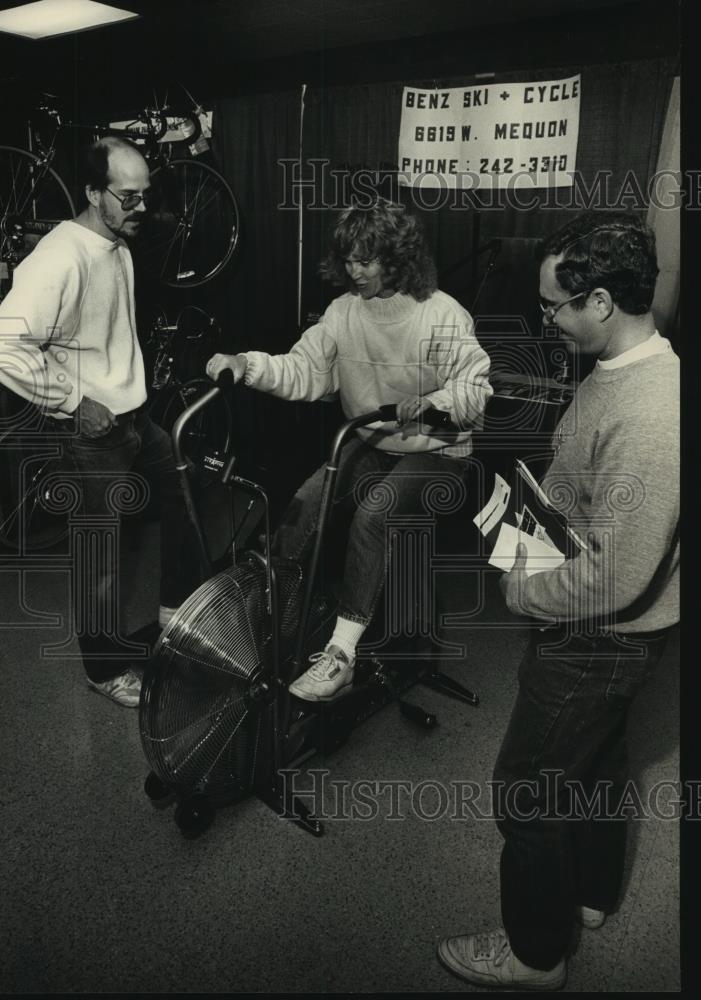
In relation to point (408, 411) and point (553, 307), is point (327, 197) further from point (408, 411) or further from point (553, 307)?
point (553, 307)

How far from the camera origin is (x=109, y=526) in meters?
2.70

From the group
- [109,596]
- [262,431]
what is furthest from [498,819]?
[262,431]

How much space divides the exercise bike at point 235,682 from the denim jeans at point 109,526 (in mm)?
462

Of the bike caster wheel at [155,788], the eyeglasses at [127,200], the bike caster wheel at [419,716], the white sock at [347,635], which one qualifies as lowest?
the bike caster wheel at [155,788]

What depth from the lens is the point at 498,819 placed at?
1551mm

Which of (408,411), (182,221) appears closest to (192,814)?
(408,411)

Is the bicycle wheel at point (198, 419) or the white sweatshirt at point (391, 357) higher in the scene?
the white sweatshirt at point (391, 357)

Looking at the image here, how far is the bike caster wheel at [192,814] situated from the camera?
218 cm

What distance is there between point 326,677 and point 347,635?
16cm

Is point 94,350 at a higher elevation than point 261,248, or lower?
lower

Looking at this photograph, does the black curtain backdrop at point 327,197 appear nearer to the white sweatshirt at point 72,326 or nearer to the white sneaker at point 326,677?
the white sweatshirt at point 72,326

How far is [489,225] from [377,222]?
204cm

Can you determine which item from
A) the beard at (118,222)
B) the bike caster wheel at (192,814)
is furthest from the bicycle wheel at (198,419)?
the bike caster wheel at (192,814)

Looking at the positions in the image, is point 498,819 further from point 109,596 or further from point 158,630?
point 158,630
